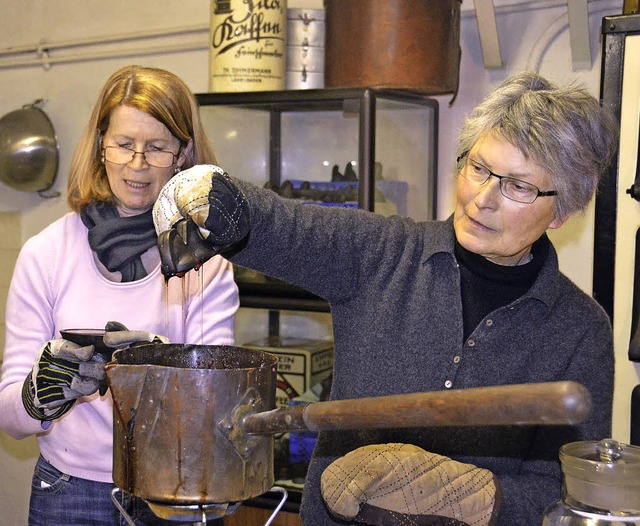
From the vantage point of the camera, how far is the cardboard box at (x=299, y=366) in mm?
2410

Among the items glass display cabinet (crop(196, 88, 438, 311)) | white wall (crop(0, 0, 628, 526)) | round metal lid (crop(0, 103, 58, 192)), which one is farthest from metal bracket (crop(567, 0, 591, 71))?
round metal lid (crop(0, 103, 58, 192))

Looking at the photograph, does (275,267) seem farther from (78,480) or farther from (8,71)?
(8,71)

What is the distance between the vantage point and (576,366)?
133 centimetres

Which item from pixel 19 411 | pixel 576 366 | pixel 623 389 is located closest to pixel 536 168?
pixel 576 366

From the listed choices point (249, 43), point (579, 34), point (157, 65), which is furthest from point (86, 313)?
point (157, 65)

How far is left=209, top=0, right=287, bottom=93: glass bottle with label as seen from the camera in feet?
7.67

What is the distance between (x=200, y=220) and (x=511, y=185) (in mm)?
512

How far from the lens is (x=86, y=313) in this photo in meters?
1.59

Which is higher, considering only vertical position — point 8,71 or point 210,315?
point 8,71

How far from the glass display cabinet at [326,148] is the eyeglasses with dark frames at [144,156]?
0.73m

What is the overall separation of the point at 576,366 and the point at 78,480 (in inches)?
35.7

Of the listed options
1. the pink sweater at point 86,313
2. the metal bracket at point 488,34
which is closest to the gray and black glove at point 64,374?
the pink sweater at point 86,313

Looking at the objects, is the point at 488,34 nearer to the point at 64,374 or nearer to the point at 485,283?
the point at 485,283

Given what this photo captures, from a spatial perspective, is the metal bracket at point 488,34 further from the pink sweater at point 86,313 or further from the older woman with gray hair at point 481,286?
the pink sweater at point 86,313
